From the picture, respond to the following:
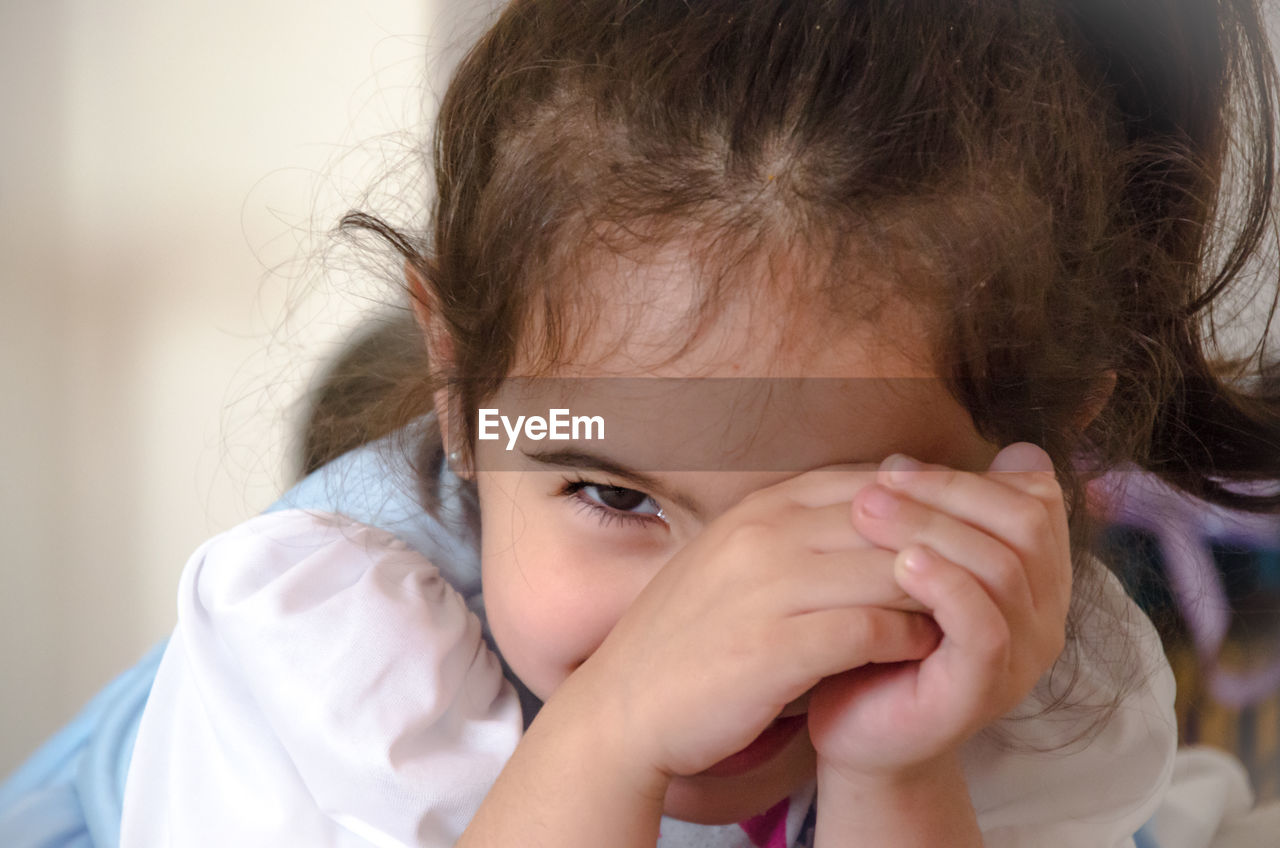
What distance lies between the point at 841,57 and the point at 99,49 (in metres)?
0.42

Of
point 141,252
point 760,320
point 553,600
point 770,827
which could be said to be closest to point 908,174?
point 760,320

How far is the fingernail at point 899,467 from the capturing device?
0.99 ft

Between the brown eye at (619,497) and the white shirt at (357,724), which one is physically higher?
the brown eye at (619,497)

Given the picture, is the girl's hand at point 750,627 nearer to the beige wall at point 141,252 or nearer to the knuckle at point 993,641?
the knuckle at point 993,641

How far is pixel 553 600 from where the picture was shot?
388 millimetres

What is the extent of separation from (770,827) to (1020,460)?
0.79 feet

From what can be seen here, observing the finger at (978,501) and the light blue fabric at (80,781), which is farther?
the light blue fabric at (80,781)

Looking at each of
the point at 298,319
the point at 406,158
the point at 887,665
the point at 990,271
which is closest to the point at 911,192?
the point at 990,271

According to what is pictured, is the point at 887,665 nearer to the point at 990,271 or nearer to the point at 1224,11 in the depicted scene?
the point at 990,271

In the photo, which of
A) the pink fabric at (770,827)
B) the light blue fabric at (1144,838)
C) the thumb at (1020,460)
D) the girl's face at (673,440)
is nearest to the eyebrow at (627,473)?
the girl's face at (673,440)

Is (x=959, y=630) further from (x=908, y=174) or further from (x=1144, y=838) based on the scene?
(x=1144, y=838)

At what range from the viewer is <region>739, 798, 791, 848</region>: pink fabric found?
481 millimetres

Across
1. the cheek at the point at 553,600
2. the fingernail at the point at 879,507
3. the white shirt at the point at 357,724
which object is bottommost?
the white shirt at the point at 357,724

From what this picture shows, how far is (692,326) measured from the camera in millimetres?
329
